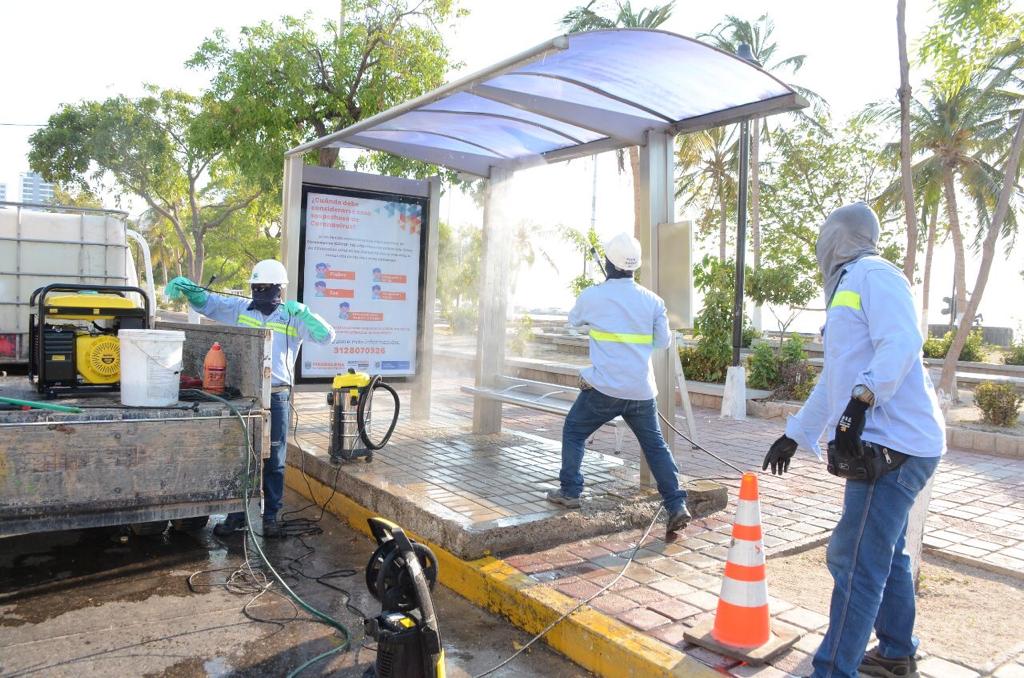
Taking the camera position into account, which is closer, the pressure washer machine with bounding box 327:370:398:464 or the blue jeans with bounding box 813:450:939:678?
the blue jeans with bounding box 813:450:939:678

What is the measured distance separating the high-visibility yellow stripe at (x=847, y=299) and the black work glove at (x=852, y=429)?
1.21ft

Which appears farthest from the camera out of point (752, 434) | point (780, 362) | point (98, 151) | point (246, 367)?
point (98, 151)

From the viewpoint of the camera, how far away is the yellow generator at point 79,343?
4152 mm

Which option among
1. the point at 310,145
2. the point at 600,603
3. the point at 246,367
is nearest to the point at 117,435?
the point at 246,367

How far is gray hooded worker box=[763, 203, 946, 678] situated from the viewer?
2707mm

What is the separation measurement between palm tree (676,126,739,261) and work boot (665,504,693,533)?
24.3 metres

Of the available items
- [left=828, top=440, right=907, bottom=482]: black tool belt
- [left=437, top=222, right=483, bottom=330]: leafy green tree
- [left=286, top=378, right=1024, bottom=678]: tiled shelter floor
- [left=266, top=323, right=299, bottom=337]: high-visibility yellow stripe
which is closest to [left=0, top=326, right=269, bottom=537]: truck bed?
[left=266, top=323, right=299, bottom=337]: high-visibility yellow stripe

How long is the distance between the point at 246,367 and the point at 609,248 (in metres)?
2.41

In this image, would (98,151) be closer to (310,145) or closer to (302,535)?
(310,145)

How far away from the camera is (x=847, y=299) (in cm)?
286

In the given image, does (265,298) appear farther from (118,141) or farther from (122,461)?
(118,141)

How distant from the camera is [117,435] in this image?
3.74 metres

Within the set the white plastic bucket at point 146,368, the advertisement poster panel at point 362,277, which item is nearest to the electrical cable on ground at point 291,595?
the white plastic bucket at point 146,368

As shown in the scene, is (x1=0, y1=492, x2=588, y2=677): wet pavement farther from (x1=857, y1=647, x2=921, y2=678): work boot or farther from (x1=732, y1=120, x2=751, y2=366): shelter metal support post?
(x1=732, y1=120, x2=751, y2=366): shelter metal support post
